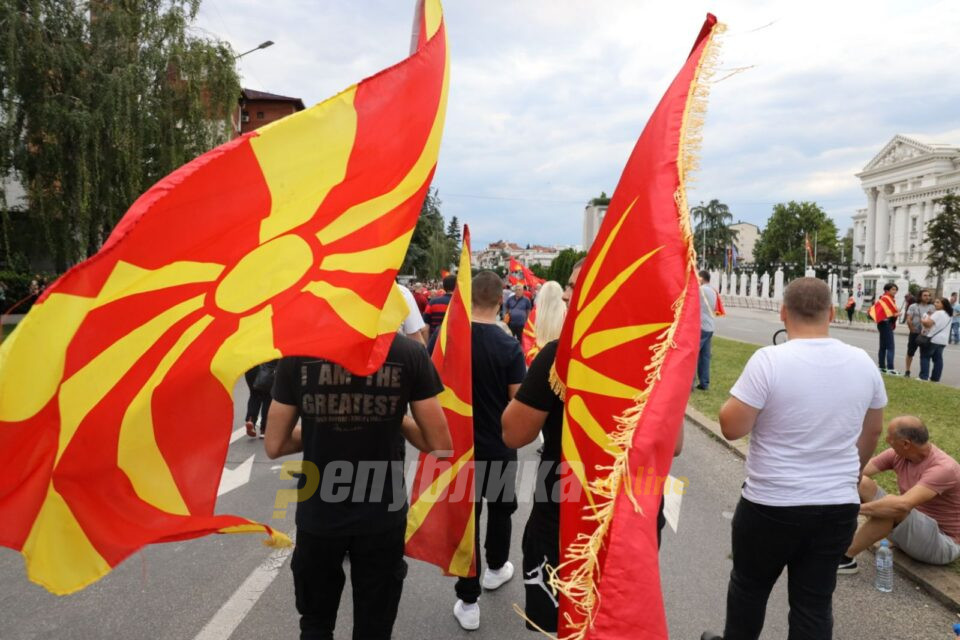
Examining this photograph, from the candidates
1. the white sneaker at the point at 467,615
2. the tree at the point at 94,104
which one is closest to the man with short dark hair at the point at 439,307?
the white sneaker at the point at 467,615

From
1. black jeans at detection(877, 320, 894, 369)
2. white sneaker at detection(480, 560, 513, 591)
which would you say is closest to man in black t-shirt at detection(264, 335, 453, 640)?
white sneaker at detection(480, 560, 513, 591)

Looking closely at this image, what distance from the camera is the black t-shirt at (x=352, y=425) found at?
2479 millimetres

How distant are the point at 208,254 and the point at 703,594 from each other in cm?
335

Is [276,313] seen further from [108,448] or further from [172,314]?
[108,448]

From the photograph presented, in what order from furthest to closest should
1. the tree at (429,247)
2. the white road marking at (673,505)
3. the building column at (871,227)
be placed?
the building column at (871,227) < the tree at (429,247) < the white road marking at (673,505)

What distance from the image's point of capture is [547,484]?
2697mm

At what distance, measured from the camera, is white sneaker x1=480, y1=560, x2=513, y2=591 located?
3949mm

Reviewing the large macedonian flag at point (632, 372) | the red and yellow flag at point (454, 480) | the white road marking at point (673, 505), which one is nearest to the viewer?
the large macedonian flag at point (632, 372)

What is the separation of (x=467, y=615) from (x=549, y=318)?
1639mm

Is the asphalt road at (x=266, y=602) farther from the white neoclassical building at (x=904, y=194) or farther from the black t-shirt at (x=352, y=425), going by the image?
the white neoclassical building at (x=904, y=194)

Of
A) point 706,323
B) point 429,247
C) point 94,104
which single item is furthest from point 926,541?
point 429,247

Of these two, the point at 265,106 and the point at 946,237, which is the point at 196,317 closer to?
the point at 946,237

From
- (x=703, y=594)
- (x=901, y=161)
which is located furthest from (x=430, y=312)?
(x=901, y=161)

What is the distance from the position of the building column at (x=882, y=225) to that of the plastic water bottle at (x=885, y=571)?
99374 mm
